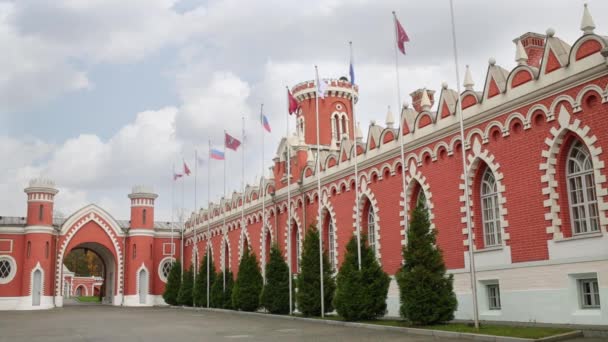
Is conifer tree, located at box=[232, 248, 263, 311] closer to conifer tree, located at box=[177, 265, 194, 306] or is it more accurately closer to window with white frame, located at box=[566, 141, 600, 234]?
conifer tree, located at box=[177, 265, 194, 306]

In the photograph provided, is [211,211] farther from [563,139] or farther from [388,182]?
[563,139]

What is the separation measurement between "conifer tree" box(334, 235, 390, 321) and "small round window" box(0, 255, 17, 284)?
128 feet

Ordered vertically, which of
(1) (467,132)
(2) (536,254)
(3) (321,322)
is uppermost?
(1) (467,132)

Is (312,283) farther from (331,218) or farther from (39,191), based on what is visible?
(39,191)

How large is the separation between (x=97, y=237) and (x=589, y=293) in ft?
166

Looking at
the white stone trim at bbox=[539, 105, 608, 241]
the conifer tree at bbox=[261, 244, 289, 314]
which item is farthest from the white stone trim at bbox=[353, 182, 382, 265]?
the white stone trim at bbox=[539, 105, 608, 241]

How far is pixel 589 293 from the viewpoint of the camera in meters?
20.3

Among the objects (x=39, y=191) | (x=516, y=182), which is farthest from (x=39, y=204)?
(x=516, y=182)

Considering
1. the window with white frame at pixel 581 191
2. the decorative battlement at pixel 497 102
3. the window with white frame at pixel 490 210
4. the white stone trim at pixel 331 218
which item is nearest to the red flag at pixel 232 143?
the decorative battlement at pixel 497 102

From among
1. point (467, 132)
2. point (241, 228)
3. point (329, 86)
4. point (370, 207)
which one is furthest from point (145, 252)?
point (467, 132)

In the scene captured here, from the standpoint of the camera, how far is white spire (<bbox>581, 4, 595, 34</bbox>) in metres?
→ 20.4

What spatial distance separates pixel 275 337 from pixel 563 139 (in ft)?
38.7

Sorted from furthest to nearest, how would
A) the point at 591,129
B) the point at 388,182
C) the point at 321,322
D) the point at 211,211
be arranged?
the point at 211,211 < the point at 388,182 < the point at 321,322 < the point at 591,129

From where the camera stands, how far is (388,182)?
30766 millimetres
